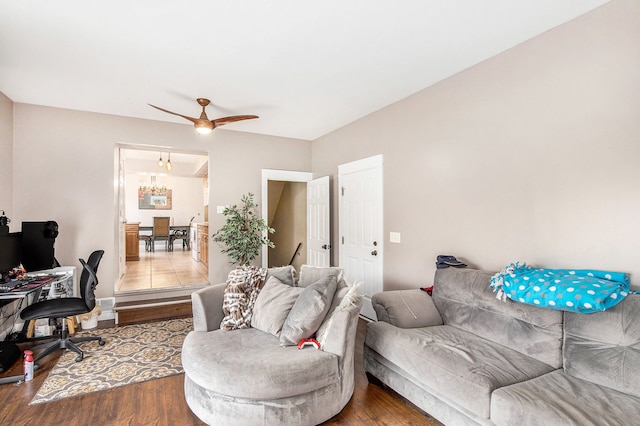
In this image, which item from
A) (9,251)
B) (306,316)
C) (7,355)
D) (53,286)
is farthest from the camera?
(53,286)

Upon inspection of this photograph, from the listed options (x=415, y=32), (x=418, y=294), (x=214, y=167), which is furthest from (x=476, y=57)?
(x=214, y=167)

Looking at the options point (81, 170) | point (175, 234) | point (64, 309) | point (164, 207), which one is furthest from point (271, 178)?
point (164, 207)

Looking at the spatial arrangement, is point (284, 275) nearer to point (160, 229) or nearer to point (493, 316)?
point (493, 316)

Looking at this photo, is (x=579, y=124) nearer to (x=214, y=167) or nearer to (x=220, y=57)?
(x=220, y=57)

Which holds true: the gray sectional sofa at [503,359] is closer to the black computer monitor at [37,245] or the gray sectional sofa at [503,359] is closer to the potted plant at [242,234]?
the potted plant at [242,234]

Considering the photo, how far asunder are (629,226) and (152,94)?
4.34m

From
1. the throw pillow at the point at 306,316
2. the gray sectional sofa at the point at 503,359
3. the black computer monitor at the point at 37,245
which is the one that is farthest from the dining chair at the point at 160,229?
the gray sectional sofa at the point at 503,359

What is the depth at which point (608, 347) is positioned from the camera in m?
1.75

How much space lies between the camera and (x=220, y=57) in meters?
2.77

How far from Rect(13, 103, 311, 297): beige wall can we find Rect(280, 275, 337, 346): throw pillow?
289cm

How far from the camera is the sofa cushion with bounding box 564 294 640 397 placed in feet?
5.44

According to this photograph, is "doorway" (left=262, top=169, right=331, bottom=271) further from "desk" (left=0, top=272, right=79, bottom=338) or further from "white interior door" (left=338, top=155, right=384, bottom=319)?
"desk" (left=0, top=272, right=79, bottom=338)

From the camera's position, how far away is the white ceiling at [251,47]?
2.14m

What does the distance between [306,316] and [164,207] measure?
34.0ft
